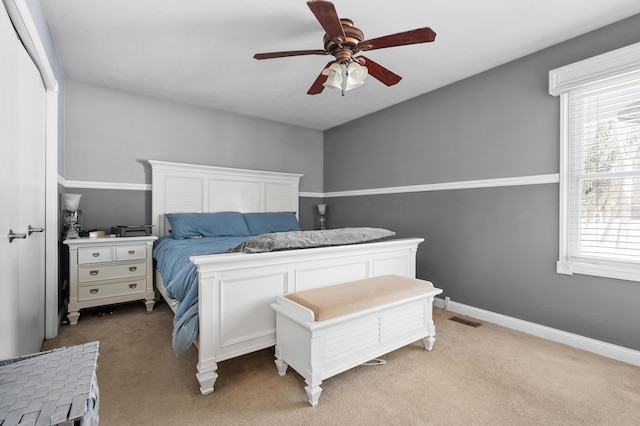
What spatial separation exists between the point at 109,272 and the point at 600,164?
4.38 m

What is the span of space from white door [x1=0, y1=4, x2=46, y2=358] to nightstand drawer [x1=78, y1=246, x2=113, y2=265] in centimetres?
58

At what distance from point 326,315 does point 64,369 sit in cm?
112

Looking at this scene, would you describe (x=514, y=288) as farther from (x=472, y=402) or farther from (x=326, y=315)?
(x=326, y=315)

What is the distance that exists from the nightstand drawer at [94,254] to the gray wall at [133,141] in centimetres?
64

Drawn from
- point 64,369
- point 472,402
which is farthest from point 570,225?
point 64,369

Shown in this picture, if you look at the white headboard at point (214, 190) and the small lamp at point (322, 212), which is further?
the small lamp at point (322, 212)

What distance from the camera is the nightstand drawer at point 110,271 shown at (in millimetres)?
2877

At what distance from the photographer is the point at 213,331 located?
5.76 feet

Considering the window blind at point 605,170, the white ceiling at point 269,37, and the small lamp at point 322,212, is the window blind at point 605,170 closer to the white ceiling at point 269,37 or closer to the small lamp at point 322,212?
the white ceiling at point 269,37

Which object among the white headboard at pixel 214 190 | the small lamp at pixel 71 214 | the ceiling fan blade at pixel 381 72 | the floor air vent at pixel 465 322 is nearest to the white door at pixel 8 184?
the small lamp at pixel 71 214

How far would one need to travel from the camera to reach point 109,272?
9.81 feet

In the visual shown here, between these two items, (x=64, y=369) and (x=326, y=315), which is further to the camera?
(x=326, y=315)

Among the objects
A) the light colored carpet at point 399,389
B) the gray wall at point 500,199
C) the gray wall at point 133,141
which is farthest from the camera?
the gray wall at point 133,141

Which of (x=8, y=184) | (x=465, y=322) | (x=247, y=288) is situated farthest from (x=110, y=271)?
(x=465, y=322)
